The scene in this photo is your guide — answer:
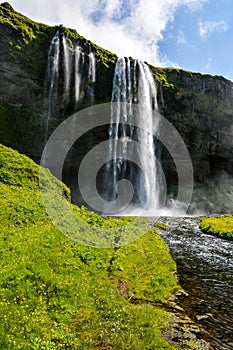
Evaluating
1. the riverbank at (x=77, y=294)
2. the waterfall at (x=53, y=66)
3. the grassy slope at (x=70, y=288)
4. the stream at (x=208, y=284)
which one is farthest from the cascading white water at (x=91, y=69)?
the riverbank at (x=77, y=294)

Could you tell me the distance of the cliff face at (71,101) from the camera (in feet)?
185

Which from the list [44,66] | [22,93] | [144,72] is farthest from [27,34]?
[144,72]

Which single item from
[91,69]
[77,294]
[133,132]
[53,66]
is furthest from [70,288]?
[91,69]

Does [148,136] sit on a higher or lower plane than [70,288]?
higher

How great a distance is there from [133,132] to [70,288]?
5477 cm

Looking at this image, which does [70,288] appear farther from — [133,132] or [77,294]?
[133,132]

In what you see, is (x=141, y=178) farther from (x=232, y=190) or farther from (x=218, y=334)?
(x=218, y=334)

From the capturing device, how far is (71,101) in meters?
61.0

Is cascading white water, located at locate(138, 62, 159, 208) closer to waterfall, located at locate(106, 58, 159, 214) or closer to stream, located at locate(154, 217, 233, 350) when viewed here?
waterfall, located at locate(106, 58, 159, 214)

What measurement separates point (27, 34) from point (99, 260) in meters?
52.7

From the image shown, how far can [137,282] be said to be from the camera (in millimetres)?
16469

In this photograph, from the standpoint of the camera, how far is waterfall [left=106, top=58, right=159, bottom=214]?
63484mm

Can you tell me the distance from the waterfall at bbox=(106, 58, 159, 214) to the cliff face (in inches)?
96.4

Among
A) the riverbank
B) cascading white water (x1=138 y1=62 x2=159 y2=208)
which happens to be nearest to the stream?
the riverbank
